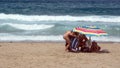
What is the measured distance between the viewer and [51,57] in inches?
365

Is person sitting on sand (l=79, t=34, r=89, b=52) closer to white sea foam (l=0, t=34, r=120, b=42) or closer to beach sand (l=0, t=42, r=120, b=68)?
beach sand (l=0, t=42, r=120, b=68)

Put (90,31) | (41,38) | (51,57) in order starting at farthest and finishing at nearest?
(41,38), (90,31), (51,57)

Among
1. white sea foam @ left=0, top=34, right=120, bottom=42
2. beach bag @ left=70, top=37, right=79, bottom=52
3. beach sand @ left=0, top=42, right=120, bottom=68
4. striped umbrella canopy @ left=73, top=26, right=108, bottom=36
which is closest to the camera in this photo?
beach sand @ left=0, top=42, right=120, bottom=68

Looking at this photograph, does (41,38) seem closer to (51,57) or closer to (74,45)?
(74,45)

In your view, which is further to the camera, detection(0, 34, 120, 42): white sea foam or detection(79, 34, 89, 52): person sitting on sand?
detection(0, 34, 120, 42): white sea foam

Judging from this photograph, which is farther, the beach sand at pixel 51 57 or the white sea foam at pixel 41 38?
the white sea foam at pixel 41 38

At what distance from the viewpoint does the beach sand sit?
8.42m

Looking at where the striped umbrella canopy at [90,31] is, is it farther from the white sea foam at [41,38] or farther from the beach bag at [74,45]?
the white sea foam at [41,38]

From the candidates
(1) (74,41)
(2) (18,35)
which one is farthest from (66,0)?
(1) (74,41)

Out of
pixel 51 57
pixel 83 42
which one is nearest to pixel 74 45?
pixel 83 42

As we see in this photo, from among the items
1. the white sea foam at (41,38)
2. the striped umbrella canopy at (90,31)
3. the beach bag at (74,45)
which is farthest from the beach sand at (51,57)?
the white sea foam at (41,38)

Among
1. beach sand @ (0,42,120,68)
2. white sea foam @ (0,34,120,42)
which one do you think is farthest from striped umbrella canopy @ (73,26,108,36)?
white sea foam @ (0,34,120,42)

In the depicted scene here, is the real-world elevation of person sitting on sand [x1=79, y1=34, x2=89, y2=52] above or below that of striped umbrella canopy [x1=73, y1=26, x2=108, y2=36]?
below

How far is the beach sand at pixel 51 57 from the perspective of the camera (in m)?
8.42
